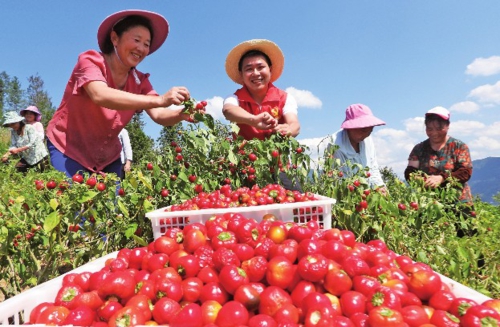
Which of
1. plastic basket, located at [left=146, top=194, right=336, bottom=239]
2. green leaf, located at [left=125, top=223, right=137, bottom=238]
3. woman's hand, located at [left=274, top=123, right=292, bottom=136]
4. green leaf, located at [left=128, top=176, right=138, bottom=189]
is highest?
woman's hand, located at [left=274, top=123, right=292, bottom=136]

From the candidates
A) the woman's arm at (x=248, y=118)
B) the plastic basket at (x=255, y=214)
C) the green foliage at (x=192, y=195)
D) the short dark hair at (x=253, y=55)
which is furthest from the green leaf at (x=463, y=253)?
the short dark hair at (x=253, y=55)

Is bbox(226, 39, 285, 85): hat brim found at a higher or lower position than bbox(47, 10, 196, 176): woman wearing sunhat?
higher

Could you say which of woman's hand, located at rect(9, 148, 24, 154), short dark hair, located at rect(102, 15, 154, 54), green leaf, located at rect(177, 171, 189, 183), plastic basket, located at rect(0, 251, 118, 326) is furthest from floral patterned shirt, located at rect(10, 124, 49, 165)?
plastic basket, located at rect(0, 251, 118, 326)

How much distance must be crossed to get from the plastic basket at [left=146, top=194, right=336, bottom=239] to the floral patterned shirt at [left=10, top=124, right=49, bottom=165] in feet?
24.0

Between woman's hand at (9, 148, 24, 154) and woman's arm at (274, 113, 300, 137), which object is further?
woman's hand at (9, 148, 24, 154)

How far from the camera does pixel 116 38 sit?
2631mm

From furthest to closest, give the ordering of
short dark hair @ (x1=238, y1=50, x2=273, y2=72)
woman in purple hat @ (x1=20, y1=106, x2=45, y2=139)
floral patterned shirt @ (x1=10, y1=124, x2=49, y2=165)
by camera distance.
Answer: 1. woman in purple hat @ (x1=20, y1=106, x2=45, y2=139)
2. floral patterned shirt @ (x1=10, y1=124, x2=49, y2=165)
3. short dark hair @ (x1=238, y1=50, x2=273, y2=72)

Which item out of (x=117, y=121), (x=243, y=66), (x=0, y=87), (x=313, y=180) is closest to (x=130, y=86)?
(x=117, y=121)

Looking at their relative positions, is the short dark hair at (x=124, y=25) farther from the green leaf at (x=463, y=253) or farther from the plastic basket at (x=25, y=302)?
the green leaf at (x=463, y=253)

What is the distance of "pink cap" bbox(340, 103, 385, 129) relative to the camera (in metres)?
3.69

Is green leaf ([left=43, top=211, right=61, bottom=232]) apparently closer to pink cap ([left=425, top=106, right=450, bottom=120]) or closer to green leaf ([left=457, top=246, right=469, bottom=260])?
green leaf ([left=457, top=246, right=469, bottom=260])

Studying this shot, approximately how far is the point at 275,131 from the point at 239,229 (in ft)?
4.29

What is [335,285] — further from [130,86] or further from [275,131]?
[130,86]

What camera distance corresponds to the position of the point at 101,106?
2.45m
